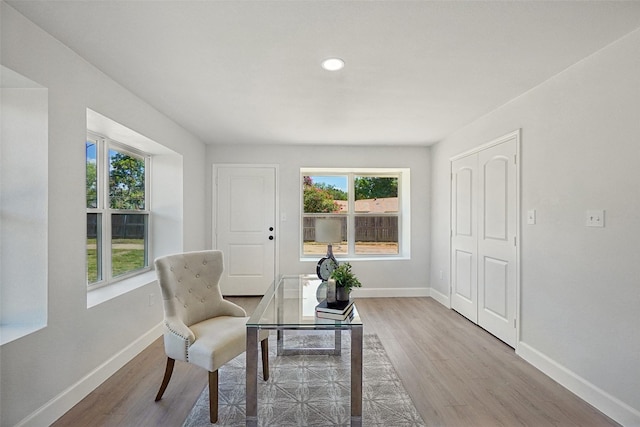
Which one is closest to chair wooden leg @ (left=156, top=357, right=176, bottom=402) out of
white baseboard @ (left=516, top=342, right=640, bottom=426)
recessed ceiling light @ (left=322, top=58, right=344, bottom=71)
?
recessed ceiling light @ (left=322, top=58, right=344, bottom=71)

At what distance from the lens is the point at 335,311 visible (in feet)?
6.81

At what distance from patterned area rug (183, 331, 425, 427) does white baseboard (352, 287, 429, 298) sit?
6.62 ft

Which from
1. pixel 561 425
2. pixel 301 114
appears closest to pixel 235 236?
pixel 301 114

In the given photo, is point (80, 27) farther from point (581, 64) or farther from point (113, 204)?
point (581, 64)

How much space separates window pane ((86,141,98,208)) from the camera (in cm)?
291

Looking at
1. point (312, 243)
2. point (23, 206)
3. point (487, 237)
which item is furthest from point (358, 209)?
point (23, 206)

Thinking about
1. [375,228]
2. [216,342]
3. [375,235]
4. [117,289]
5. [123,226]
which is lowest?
[216,342]

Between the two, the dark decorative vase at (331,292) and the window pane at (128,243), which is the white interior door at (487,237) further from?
the window pane at (128,243)

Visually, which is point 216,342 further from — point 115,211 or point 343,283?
point 115,211

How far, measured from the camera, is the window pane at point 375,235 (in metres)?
5.29

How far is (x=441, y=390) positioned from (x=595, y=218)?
5.06 feet

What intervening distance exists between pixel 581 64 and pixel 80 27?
3158mm

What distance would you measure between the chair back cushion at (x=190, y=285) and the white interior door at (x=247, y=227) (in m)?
2.25

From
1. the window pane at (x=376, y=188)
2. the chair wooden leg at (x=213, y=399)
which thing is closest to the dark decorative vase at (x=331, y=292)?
the chair wooden leg at (x=213, y=399)
